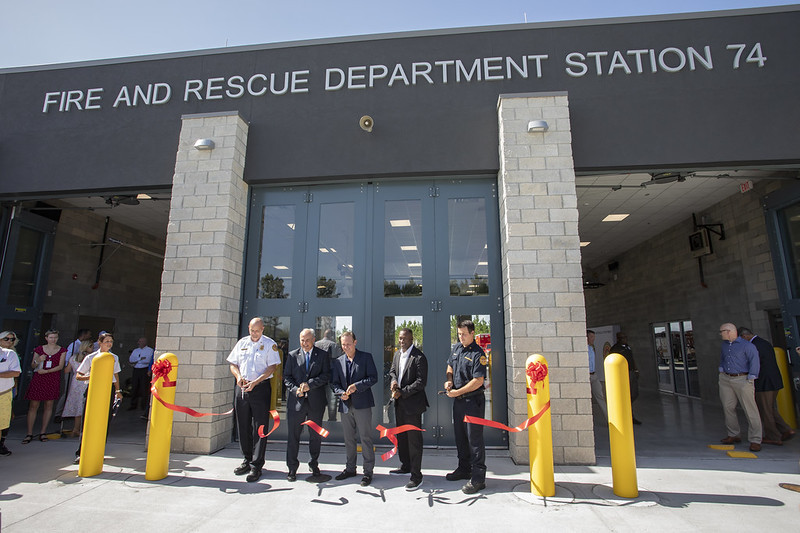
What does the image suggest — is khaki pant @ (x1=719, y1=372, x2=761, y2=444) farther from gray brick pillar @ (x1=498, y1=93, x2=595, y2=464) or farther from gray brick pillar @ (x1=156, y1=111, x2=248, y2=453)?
gray brick pillar @ (x1=156, y1=111, x2=248, y2=453)

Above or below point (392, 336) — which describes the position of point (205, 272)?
above

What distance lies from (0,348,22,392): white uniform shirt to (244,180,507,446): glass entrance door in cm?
275

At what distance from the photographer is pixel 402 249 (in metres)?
6.17

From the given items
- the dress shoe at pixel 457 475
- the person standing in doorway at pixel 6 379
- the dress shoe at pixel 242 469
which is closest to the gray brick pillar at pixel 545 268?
the dress shoe at pixel 457 475

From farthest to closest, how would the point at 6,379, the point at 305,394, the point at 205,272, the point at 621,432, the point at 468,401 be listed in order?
1. the point at 205,272
2. the point at 6,379
3. the point at 305,394
4. the point at 468,401
5. the point at 621,432

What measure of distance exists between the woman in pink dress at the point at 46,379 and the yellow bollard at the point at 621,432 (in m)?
7.54

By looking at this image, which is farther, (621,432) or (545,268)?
(545,268)

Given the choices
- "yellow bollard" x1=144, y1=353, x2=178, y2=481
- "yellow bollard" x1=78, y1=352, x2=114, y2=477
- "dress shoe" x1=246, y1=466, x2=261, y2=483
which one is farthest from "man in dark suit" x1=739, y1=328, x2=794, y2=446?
"yellow bollard" x1=78, y1=352, x2=114, y2=477

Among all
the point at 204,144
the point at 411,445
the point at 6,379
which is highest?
the point at 204,144

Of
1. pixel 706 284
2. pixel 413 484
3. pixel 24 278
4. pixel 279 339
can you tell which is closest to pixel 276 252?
pixel 279 339

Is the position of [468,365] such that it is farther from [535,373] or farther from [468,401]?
[535,373]

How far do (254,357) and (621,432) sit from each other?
380cm

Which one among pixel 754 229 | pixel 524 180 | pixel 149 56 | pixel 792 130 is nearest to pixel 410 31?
pixel 524 180

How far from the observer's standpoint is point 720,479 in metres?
4.43
